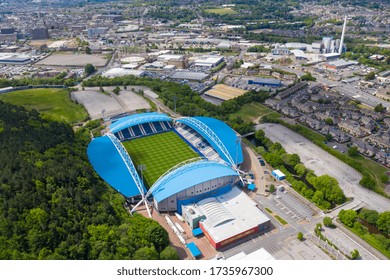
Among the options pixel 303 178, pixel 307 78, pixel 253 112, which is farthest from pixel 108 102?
pixel 307 78

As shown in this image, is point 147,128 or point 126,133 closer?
point 126,133

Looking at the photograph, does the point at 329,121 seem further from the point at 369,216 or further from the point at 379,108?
the point at 369,216

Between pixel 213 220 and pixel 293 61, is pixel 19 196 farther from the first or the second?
pixel 293 61

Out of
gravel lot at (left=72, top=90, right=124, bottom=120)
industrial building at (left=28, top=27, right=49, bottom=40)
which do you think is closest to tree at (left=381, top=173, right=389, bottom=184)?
gravel lot at (left=72, top=90, right=124, bottom=120)

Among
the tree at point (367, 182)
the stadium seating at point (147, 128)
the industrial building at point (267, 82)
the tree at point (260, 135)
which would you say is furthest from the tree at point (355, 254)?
the industrial building at point (267, 82)

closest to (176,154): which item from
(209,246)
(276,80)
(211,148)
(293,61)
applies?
(211,148)

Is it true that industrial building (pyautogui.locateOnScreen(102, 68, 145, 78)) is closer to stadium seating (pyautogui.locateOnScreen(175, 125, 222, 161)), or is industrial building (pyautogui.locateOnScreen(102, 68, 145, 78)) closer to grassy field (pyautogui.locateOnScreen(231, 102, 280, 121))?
grassy field (pyautogui.locateOnScreen(231, 102, 280, 121))
